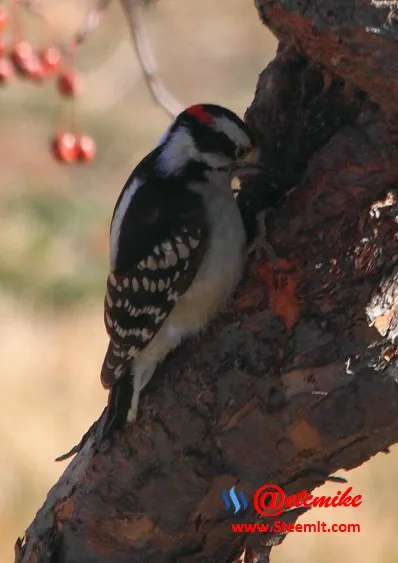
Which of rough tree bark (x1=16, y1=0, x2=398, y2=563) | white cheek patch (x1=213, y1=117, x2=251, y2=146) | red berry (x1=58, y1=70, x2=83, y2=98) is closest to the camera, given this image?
rough tree bark (x1=16, y1=0, x2=398, y2=563)

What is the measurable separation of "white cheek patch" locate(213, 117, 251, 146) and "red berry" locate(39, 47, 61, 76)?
45.3 inches

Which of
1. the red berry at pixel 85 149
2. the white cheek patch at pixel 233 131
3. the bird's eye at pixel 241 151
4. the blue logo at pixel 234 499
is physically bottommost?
the blue logo at pixel 234 499

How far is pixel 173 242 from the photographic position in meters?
2.57

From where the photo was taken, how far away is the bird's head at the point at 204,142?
8.09ft

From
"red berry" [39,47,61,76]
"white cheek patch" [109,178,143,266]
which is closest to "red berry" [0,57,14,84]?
"red berry" [39,47,61,76]

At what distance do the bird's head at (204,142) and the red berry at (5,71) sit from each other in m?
0.92

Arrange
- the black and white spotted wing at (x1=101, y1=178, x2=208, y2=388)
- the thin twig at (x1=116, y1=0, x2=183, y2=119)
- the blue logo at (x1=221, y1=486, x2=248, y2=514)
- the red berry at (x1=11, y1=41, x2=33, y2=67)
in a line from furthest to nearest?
the red berry at (x1=11, y1=41, x2=33, y2=67), the thin twig at (x1=116, y1=0, x2=183, y2=119), the black and white spotted wing at (x1=101, y1=178, x2=208, y2=388), the blue logo at (x1=221, y1=486, x2=248, y2=514)

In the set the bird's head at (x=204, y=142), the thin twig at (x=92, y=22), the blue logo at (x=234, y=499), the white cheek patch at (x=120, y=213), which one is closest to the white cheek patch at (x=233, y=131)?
the bird's head at (x=204, y=142)

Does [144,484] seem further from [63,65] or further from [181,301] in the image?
[63,65]

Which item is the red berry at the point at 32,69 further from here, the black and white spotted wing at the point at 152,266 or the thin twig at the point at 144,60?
the black and white spotted wing at the point at 152,266

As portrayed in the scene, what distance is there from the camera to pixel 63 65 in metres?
3.63

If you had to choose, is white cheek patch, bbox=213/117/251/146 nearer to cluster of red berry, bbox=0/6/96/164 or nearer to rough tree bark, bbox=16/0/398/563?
rough tree bark, bbox=16/0/398/563

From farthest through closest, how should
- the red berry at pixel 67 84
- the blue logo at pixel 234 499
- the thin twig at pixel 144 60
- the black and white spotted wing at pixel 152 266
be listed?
the red berry at pixel 67 84
the thin twig at pixel 144 60
the black and white spotted wing at pixel 152 266
the blue logo at pixel 234 499

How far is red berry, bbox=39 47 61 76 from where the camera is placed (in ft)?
11.4
